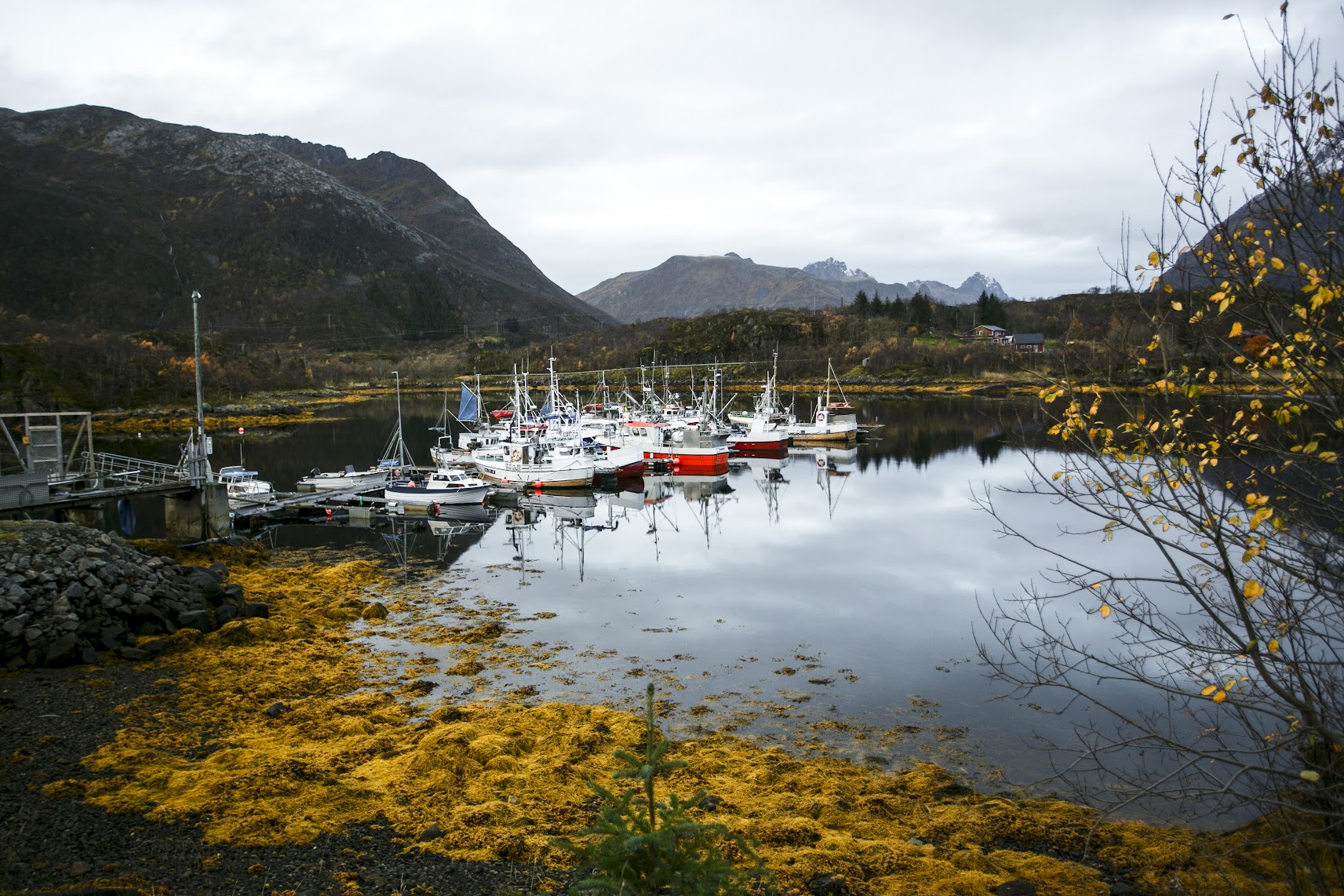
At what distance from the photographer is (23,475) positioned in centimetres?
2100

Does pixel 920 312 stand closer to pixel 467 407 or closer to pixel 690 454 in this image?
pixel 467 407

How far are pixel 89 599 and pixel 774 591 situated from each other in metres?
16.3

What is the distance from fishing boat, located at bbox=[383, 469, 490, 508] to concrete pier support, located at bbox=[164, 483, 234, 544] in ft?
30.1

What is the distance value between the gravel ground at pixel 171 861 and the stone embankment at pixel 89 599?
195 inches

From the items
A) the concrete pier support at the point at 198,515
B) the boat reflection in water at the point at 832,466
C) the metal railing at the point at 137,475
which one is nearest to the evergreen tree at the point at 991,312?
the boat reflection in water at the point at 832,466

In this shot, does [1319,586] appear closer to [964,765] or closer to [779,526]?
[964,765]

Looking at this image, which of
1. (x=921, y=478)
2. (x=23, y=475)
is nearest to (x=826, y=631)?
(x=23, y=475)

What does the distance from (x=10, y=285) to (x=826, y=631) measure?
21768 centimetres

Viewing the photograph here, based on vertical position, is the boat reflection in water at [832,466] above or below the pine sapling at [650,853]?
below

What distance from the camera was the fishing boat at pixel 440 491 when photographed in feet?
117

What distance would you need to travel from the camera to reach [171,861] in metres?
8.31

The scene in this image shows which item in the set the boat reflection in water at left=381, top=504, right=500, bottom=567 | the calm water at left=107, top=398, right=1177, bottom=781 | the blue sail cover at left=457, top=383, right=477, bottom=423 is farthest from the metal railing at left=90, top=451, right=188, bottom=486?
the blue sail cover at left=457, top=383, right=477, bottom=423

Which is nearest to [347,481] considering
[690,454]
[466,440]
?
[466,440]

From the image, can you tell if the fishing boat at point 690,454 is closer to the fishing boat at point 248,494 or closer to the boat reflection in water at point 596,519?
the boat reflection in water at point 596,519
